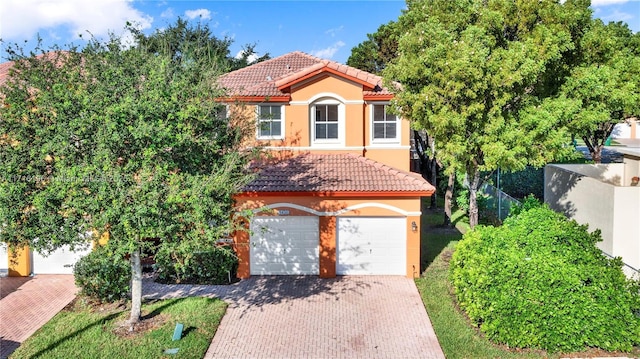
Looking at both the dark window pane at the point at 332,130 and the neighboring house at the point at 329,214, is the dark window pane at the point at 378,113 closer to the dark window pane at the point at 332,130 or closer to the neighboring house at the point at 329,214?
the neighboring house at the point at 329,214

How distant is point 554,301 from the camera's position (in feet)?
37.7

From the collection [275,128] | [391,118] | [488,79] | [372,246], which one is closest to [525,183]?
[391,118]

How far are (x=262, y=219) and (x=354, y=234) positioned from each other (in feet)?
10.9

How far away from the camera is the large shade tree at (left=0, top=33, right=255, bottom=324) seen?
1038cm

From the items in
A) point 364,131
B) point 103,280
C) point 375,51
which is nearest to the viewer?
point 103,280

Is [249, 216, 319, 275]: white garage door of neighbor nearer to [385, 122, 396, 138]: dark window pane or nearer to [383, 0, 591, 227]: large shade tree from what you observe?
[385, 122, 396, 138]: dark window pane

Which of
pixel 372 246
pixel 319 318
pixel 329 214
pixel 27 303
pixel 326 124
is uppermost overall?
pixel 326 124

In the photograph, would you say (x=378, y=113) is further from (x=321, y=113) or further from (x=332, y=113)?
(x=321, y=113)

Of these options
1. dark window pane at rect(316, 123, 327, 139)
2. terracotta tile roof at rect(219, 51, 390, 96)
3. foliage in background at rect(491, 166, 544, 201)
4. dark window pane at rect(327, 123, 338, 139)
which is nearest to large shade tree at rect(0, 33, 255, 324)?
terracotta tile roof at rect(219, 51, 390, 96)

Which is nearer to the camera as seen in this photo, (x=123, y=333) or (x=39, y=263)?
(x=123, y=333)

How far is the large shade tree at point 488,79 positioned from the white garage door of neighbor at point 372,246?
2.99 m

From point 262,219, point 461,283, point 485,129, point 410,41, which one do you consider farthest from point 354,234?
point 410,41

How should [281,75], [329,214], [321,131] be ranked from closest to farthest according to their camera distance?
[329,214] → [321,131] → [281,75]

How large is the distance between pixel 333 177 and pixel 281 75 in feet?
22.4
